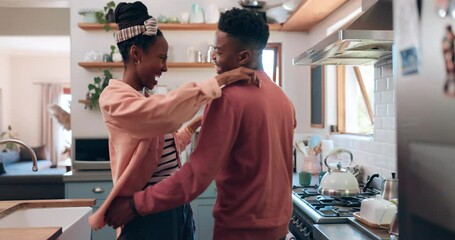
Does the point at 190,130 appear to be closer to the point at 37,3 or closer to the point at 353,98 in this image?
the point at 353,98

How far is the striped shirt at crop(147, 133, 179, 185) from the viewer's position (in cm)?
131

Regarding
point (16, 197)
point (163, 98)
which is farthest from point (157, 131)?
point (16, 197)

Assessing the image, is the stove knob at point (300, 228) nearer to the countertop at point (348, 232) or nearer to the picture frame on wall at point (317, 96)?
the countertop at point (348, 232)

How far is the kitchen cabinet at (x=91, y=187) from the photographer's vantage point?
328cm

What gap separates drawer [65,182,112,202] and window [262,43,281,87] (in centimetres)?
188

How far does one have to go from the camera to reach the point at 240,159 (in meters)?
1.11

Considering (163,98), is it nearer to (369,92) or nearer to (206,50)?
(369,92)

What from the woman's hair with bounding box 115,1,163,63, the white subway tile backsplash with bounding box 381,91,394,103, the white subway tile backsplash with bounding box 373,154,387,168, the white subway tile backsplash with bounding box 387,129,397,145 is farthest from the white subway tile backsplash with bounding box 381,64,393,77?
the woman's hair with bounding box 115,1,163,63

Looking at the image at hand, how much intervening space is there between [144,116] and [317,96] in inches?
110

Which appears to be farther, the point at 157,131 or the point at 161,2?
the point at 161,2

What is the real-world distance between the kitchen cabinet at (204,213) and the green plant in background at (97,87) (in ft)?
4.41

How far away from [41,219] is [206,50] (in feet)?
7.80

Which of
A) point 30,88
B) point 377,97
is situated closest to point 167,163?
point 377,97

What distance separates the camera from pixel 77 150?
12.1 ft
